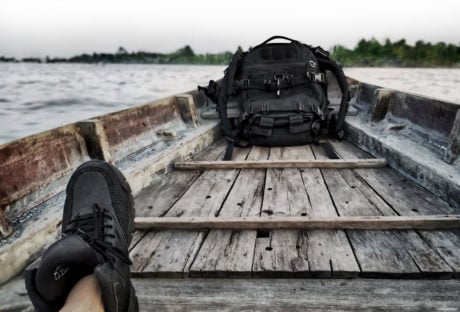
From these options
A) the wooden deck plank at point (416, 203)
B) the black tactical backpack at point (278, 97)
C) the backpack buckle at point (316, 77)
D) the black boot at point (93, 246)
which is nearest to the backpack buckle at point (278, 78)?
the black tactical backpack at point (278, 97)

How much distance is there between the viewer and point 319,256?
1.80 metres

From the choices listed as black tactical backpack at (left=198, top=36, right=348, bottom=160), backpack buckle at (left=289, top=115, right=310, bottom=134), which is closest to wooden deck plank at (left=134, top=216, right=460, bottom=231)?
black tactical backpack at (left=198, top=36, right=348, bottom=160)

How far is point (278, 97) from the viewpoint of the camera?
4.07 m

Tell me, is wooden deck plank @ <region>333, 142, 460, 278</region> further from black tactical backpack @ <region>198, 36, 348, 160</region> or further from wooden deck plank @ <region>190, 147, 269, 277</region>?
black tactical backpack @ <region>198, 36, 348, 160</region>

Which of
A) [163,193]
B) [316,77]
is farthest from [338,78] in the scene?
[163,193]

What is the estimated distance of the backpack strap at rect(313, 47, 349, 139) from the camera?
14.0ft

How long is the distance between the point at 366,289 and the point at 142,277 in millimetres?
1009

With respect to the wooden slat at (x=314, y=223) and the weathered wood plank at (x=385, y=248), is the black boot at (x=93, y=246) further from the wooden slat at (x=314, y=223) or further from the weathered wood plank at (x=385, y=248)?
the weathered wood plank at (x=385, y=248)

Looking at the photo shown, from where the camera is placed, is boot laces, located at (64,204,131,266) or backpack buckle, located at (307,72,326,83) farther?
backpack buckle, located at (307,72,326,83)

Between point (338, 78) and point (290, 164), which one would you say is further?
point (338, 78)

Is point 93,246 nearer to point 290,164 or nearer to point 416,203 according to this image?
point 416,203

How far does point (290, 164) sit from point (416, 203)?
3.78 feet

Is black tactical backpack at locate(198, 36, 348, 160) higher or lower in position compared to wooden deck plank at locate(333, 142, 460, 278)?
higher

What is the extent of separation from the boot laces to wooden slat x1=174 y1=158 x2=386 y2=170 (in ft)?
6.03
